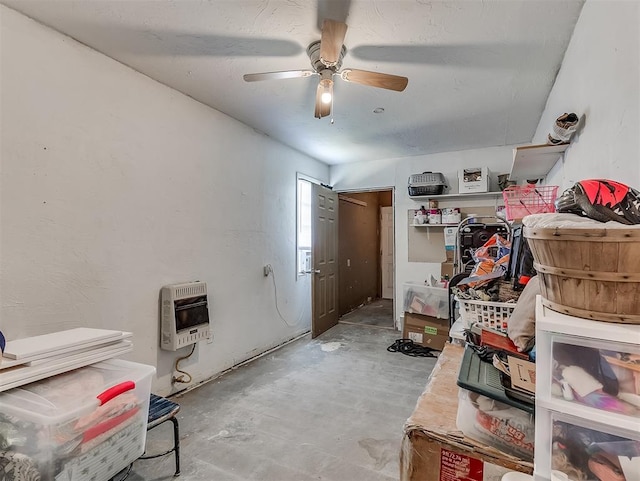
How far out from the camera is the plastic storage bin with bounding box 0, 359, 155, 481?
121cm

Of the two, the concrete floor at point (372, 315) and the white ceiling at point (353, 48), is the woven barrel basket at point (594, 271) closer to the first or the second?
the white ceiling at point (353, 48)

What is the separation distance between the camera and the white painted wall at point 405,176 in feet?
13.8

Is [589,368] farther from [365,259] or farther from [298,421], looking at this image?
[365,259]

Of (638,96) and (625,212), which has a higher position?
(638,96)

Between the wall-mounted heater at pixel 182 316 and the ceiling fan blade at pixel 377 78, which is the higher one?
the ceiling fan blade at pixel 377 78

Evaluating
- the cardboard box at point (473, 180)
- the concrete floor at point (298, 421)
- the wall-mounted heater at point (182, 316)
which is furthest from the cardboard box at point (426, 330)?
the wall-mounted heater at point (182, 316)

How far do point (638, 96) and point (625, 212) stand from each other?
28.2 inches

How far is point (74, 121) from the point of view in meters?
2.03

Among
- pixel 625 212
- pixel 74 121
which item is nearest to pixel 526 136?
pixel 625 212

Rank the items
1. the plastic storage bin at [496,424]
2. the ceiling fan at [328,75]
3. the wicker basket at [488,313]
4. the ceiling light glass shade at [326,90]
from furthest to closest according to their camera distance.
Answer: the ceiling light glass shade at [326,90] < the ceiling fan at [328,75] < the wicker basket at [488,313] < the plastic storage bin at [496,424]

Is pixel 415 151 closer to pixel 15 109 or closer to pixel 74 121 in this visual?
pixel 74 121

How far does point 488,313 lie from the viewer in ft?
4.99

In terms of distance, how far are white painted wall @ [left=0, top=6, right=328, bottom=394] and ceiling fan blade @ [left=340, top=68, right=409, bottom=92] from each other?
158cm

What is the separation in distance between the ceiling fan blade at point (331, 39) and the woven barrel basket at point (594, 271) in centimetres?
144
